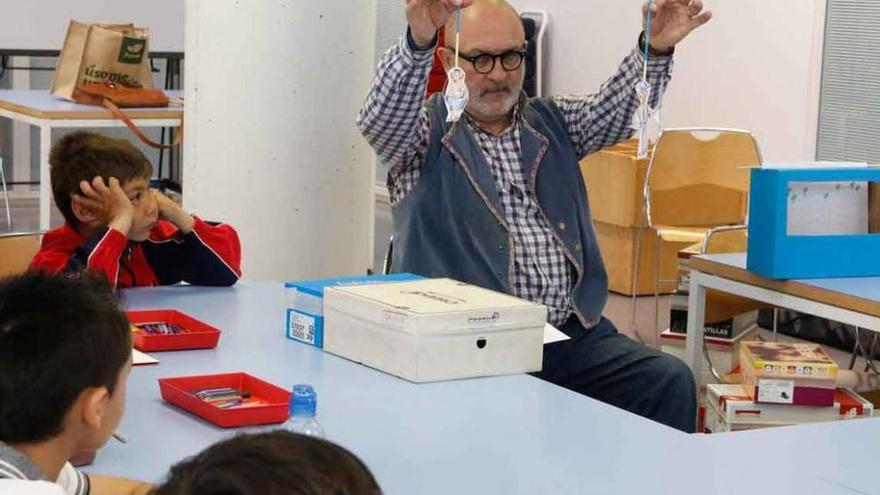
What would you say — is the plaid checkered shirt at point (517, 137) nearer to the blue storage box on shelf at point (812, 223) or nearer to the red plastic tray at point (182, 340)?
the blue storage box on shelf at point (812, 223)

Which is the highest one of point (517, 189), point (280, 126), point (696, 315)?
point (280, 126)

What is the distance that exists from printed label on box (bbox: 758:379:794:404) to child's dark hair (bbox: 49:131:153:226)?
5.04ft

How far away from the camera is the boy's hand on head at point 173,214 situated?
3.15 meters

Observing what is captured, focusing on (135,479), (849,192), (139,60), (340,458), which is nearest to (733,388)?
(849,192)

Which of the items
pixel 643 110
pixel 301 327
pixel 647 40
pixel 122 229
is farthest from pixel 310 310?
pixel 647 40

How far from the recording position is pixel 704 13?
10.6 ft

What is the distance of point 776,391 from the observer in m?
3.39

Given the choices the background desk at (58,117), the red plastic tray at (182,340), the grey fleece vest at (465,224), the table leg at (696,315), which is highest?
the background desk at (58,117)

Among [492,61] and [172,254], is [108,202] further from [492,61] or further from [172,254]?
[492,61]

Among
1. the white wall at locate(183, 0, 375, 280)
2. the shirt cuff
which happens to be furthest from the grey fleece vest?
the white wall at locate(183, 0, 375, 280)

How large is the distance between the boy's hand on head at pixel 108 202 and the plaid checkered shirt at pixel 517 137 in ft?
1.82

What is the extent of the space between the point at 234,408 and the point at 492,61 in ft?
4.70

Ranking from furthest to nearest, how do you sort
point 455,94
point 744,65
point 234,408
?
point 744,65, point 455,94, point 234,408

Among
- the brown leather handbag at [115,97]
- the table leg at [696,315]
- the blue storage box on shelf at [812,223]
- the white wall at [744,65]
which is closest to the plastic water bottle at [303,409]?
the blue storage box on shelf at [812,223]
